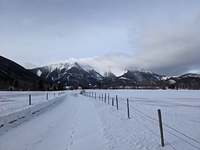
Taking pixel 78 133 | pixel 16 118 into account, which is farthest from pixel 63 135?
pixel 16 118

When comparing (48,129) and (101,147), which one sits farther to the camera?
(48,129)

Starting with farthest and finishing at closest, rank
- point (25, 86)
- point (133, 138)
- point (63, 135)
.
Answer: point (25, 86), point (63, 135), point (133, 138)

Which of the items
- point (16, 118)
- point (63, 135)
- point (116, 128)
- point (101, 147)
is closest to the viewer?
point (101, 147)

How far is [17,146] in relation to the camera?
8828mm

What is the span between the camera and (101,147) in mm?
8453

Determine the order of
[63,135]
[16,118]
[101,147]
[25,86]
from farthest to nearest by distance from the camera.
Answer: [25,86] < [16,118] < [63,135] < [101,147]

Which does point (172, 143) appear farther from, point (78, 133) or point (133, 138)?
point (78, 133)

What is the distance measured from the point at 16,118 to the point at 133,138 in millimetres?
9824

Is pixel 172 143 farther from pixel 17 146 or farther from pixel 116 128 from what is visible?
pixel 17 146

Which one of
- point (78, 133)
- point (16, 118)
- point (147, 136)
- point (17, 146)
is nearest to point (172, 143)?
point (147, 136)

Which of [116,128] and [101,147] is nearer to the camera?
[101,147]

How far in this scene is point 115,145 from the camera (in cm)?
864

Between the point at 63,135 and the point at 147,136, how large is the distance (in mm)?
3844

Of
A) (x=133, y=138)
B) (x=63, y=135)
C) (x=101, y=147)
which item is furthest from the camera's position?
(x=63, y=135)
